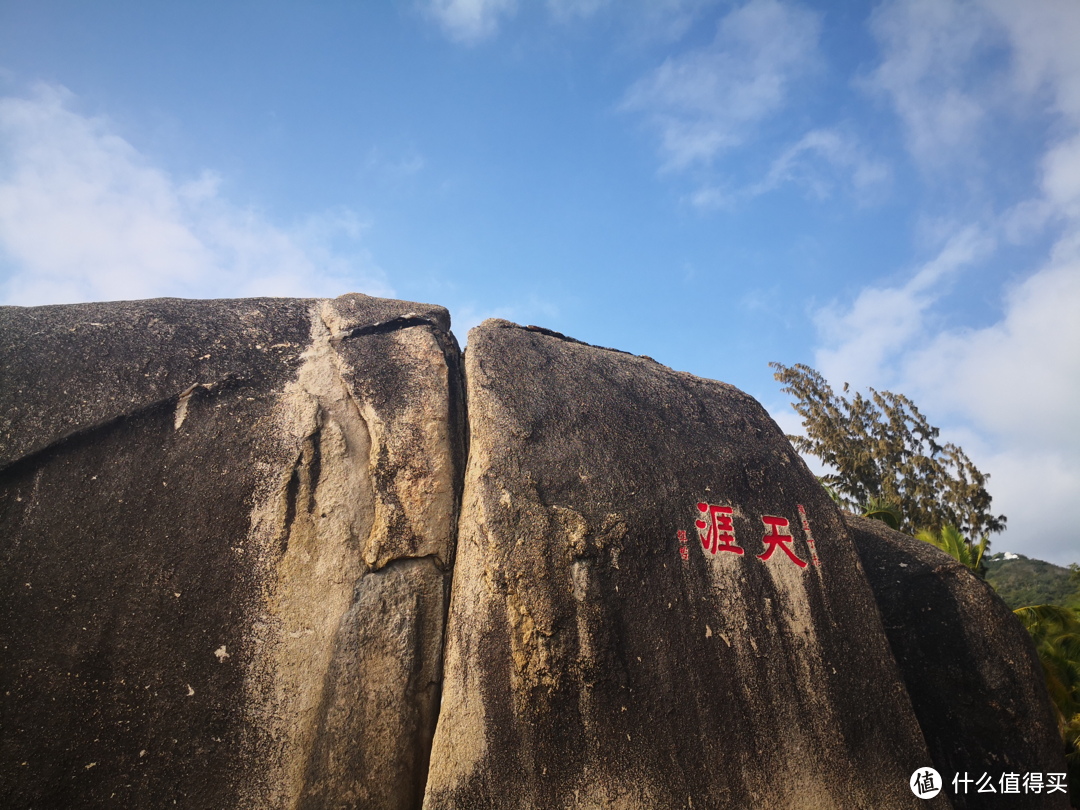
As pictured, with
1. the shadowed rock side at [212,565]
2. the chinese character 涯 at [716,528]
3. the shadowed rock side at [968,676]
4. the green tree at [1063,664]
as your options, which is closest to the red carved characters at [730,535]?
→ the chinese character 涯 at [716,528]

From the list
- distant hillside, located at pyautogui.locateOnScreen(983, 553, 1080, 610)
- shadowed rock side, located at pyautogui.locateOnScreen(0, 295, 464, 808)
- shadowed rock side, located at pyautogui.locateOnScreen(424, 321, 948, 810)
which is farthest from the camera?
distant hillside, located at pyautogui.locateOnScreen(983, 553, 1080, 610)

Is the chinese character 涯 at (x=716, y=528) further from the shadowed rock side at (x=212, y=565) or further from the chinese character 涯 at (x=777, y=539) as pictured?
the shadowed rock side at (x=212, y=565)

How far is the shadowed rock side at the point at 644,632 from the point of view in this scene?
3037 mm

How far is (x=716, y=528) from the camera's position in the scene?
376cm

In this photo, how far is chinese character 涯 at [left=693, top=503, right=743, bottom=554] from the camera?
3.70 metres

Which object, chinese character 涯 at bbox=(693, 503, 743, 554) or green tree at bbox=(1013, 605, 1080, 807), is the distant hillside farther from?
chinese character 涯 at bbox=(693, 503, 743, 554)

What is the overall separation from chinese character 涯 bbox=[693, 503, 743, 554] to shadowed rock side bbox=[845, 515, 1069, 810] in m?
1.51

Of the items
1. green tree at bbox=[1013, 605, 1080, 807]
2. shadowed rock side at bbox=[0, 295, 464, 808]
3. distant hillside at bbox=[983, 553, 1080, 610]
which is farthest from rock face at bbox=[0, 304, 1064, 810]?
distant hillside at bbox=[983, 553, 1080, 610]

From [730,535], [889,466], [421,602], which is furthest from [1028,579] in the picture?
[421,602]

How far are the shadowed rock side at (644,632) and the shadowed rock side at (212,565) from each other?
0.32 meters

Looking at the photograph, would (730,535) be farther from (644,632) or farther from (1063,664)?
(1063,664)

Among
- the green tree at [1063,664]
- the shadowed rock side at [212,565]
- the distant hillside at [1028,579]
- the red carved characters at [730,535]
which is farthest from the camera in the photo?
the distant hillside at [1028,579]

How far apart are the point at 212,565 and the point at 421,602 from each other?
3.51ft

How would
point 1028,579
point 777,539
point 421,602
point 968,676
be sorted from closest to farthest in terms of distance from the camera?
1. point 421,602
2. point 777,539
3. point 968,676
4. point 1028,579
